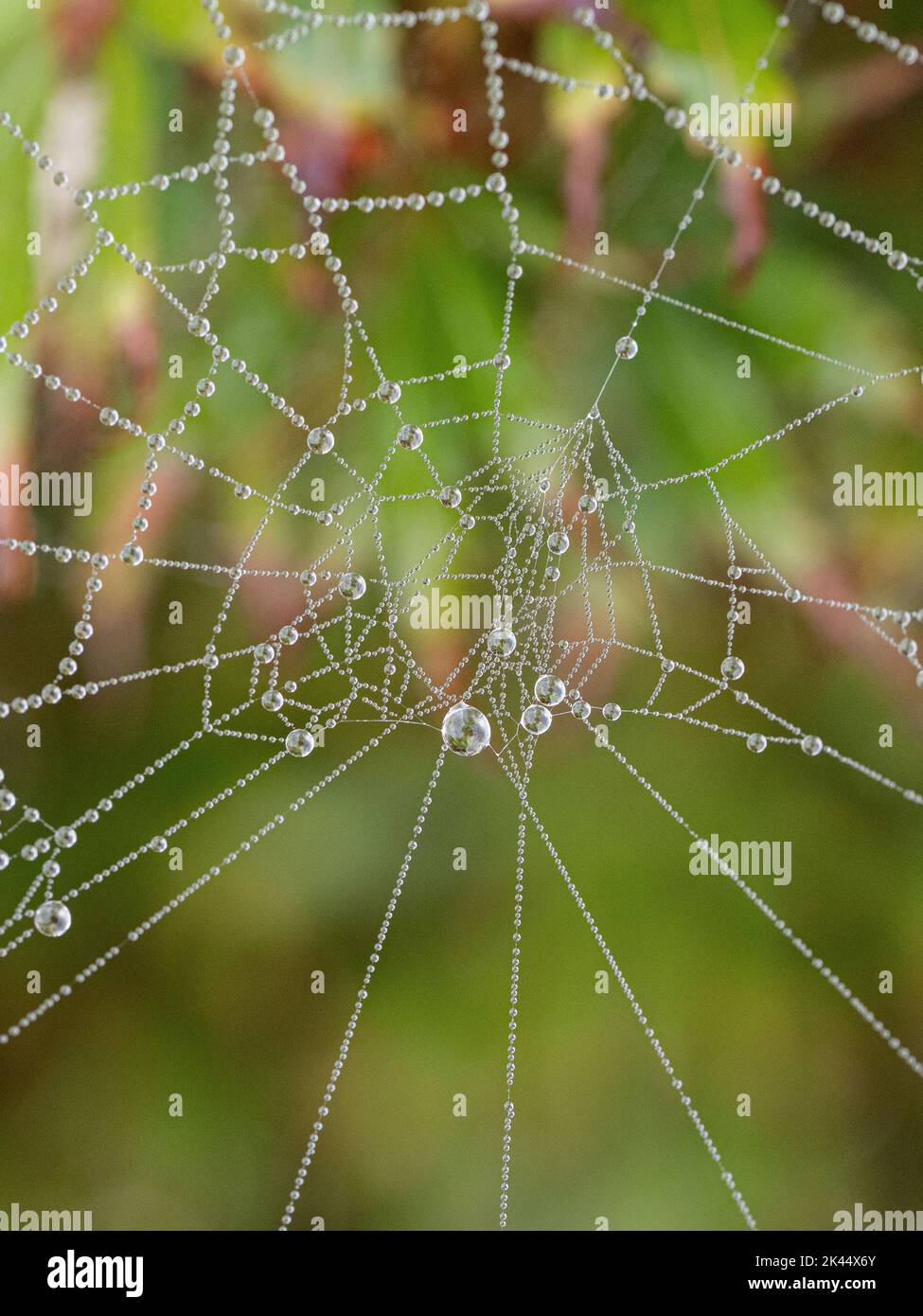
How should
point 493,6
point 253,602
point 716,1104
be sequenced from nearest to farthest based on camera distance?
point 493,6 → point 253,602 → point 716,1104

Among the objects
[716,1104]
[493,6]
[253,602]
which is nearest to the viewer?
[493,6]

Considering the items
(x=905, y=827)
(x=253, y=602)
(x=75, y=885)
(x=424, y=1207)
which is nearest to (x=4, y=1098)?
(x=75, y=885)

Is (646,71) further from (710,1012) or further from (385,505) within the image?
(710,1012)

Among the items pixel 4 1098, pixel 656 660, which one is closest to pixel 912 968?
pixel 656 660

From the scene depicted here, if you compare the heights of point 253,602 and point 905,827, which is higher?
point 253,602

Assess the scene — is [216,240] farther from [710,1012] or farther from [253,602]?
[710,1012]

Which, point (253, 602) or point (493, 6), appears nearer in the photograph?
point (493, 6)

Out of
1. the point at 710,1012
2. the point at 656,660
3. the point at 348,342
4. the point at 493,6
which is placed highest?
the point at 493,6
